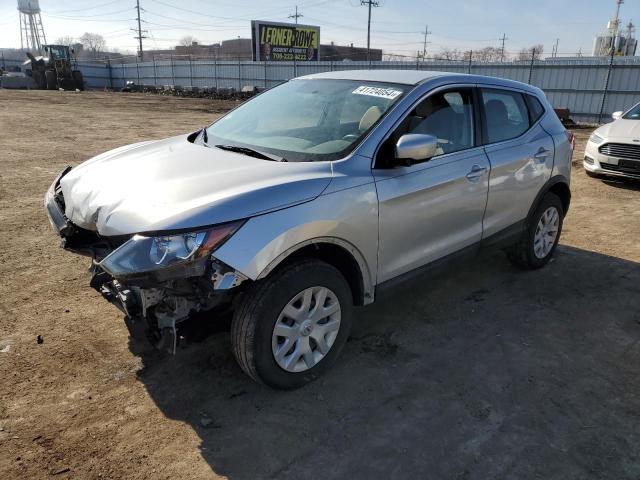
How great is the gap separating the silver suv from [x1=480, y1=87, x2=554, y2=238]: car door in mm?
19

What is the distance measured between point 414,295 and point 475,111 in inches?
62.6

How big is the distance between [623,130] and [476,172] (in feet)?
20.9

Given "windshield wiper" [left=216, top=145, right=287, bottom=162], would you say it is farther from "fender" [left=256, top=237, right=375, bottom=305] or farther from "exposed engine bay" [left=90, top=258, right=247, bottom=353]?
"exposed engine bay" [left=90, top=258, right=247, bottom=353]

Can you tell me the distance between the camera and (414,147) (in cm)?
298

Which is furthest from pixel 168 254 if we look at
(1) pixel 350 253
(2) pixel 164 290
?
(1) pixel 350 253

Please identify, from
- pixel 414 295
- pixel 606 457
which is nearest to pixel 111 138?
pixel 414 295

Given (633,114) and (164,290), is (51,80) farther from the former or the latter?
(164,290)

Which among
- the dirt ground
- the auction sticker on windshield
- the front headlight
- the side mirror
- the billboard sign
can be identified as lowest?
the dirt ground

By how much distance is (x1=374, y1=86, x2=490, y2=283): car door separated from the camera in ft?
10.3

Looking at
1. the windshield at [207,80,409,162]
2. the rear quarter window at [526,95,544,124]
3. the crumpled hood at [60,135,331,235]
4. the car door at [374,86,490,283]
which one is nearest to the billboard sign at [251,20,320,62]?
the rear quarter window at [526,95,544,124]

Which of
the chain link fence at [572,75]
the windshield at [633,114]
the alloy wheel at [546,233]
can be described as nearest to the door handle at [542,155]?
the alloy wheel at [546,233]

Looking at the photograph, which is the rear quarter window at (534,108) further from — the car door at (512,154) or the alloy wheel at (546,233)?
the alloy wheel at (546,233)

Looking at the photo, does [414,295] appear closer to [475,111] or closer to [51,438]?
[475,111]

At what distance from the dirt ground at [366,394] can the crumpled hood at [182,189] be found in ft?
3.36
